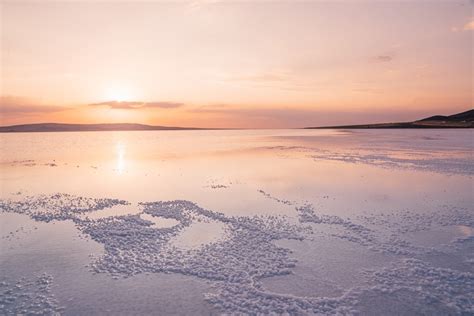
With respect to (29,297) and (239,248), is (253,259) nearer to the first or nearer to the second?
(239,248)

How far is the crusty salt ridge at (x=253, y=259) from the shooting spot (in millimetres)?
7285

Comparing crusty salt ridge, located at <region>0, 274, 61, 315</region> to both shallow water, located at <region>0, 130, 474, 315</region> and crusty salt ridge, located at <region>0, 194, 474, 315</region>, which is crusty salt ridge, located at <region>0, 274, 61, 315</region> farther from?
crusty salt ridge, located at <region>0, 194, 474, 315</region>

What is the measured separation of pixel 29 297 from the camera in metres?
7.54

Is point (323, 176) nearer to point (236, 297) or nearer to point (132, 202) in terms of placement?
point (132, 202)

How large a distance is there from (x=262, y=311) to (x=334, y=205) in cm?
941

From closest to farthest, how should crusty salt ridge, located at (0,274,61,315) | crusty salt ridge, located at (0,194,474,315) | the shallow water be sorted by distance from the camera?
crusty salt ridge, located at (0,274,61,315) → crusty salt ridge, located at (0,194,474,315) → the shallow water

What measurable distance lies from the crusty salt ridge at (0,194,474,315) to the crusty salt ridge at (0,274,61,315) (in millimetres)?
1428

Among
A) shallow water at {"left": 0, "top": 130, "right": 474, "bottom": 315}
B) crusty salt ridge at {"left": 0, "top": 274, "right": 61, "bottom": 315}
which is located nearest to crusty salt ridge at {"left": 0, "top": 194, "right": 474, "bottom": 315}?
shallow water at {"left": 0, "top": 130, "right": 474, "bottom": 315}

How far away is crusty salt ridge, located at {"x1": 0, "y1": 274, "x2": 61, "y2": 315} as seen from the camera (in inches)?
277

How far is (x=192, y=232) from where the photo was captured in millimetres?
11930

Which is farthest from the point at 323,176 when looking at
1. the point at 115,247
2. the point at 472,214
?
the point at 115,247

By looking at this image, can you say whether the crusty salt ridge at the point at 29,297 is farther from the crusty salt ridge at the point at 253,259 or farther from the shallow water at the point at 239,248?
the crusty salt ridge at the point at 253,259

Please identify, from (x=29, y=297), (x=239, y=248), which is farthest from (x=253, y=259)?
(x=29, y=297)

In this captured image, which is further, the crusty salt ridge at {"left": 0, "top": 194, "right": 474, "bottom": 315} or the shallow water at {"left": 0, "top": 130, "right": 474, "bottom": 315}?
the shallow water at {"left": 0, "top": 130, "right": 474, "bottom": 315}
